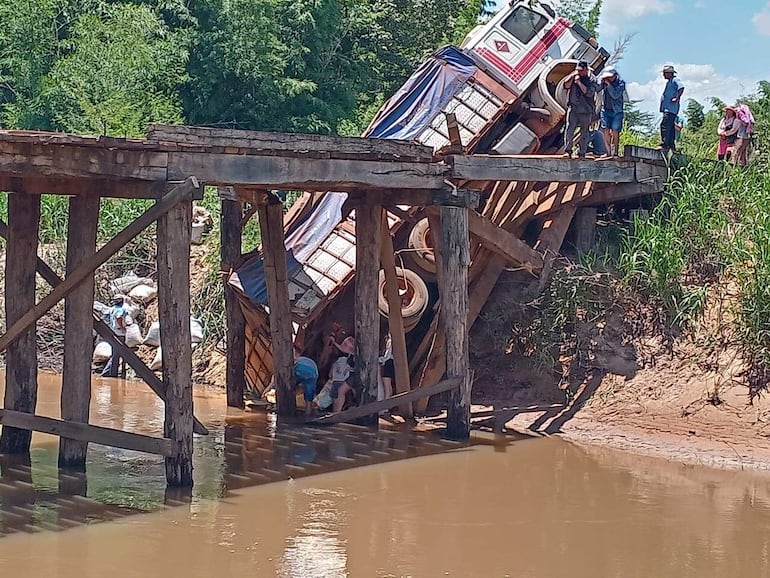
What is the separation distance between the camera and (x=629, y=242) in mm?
12477

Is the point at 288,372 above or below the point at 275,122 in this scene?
below

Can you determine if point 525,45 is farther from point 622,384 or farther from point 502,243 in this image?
point 622,384

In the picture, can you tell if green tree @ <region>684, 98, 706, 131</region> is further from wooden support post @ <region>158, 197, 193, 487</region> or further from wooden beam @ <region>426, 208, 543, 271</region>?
wooden support post @ <region>158, 197, 193, 487</region>

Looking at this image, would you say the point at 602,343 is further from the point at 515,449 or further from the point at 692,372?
the point at 515,449

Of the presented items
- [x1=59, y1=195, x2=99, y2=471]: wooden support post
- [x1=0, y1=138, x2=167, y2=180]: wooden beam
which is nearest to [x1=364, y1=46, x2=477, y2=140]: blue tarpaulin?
[x1=59, y1=195, x2=99, y2=471]: wooden support post

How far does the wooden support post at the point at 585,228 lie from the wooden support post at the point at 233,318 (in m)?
3.83

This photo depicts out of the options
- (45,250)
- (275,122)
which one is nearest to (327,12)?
(275,122)

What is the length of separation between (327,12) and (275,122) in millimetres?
2359

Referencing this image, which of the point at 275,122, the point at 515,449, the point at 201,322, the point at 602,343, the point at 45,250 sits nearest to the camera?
the point at 515,449

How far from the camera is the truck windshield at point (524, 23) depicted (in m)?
13.4

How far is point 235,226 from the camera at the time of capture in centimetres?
1225

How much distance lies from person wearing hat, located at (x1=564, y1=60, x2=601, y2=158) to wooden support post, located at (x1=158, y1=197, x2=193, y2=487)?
5.02m

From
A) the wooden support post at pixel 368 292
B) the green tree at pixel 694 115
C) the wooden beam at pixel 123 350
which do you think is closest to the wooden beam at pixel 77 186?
the wooden beam at pixel 123 350

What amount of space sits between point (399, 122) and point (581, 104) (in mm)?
2236
